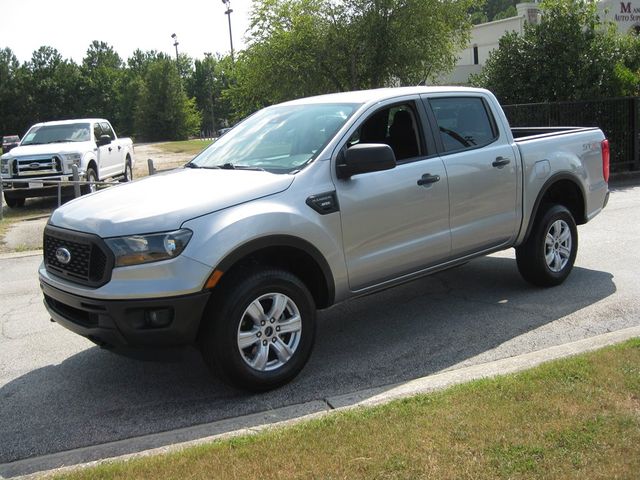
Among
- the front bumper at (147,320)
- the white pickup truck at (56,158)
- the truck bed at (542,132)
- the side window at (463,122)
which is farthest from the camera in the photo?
the white pickup truck at (56,158)

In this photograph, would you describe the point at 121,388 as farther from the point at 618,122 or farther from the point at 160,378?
the point at 618,122

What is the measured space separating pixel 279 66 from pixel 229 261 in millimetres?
17787

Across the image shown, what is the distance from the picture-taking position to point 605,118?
51.3 feet

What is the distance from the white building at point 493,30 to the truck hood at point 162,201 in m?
27.3

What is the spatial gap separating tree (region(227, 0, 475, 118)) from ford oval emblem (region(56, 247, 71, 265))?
17159 mm

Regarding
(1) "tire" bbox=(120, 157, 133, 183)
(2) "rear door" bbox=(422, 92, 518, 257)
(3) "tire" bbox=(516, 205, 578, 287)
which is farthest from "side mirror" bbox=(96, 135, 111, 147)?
(3) "tire" bbox=(516, 205, 578, 287)

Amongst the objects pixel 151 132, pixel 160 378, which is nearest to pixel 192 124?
pixel 151 132

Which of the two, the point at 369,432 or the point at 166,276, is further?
the point at 166,276

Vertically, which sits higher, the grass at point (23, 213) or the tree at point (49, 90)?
the tree at point (49, 90)

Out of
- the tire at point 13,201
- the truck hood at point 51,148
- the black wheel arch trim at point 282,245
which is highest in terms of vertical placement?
the truck hood at point 51,148

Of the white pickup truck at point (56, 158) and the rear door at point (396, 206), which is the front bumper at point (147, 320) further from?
the white pickup truck at point (56, 158)

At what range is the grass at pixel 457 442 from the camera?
10.2 ft

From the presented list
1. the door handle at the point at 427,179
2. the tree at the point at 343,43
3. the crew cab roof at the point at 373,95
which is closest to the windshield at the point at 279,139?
the crew cab roof at the point at 373,95

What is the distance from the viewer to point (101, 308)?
13.3 ft
